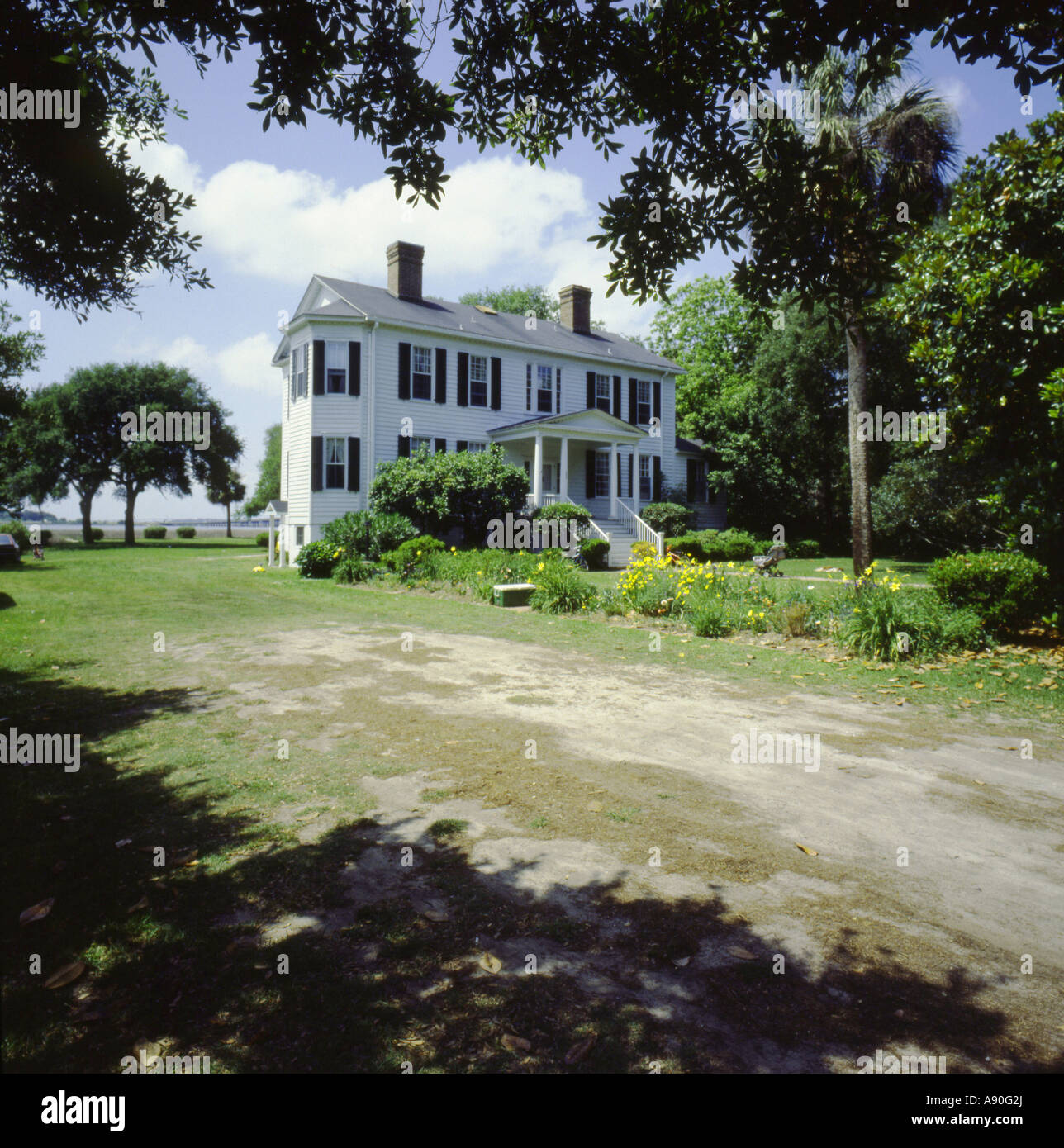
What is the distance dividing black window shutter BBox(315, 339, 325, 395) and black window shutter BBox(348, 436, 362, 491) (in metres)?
1.88

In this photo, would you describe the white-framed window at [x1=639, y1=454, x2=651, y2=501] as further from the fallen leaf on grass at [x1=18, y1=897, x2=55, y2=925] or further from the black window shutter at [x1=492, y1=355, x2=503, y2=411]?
the fallen leaf on grass at [x1=18, y1=897, x2=55, y2=925]

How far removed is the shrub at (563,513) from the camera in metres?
22.9

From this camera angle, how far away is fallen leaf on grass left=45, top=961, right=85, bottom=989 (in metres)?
2.71

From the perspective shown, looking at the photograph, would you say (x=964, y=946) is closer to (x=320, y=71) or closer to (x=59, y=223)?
(x=320, y=71)

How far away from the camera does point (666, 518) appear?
28.1m

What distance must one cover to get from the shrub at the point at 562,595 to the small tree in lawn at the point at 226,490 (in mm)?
49431

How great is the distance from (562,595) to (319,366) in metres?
14.6

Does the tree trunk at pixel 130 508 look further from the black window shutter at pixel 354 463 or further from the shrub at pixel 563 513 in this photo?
the shrub at pixel 563 513

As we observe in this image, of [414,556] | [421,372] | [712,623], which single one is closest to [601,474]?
[421,372]

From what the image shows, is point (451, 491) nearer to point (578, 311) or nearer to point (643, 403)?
point (643, 403)

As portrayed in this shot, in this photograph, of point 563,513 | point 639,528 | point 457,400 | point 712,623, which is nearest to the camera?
point 712,623

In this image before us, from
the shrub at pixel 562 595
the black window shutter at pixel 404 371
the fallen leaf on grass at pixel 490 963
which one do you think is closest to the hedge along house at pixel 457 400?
the black window shutter at pixel 404 371

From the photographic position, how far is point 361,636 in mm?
10602
